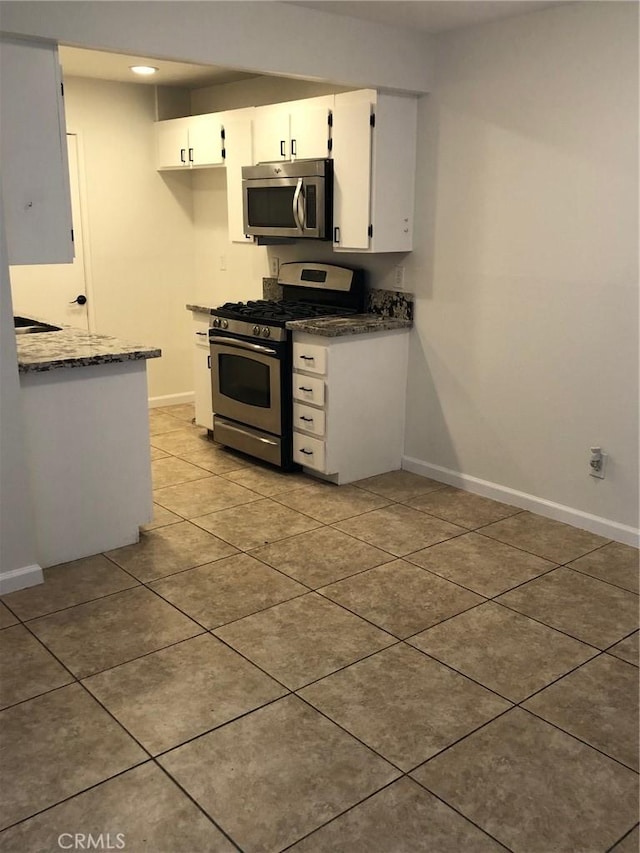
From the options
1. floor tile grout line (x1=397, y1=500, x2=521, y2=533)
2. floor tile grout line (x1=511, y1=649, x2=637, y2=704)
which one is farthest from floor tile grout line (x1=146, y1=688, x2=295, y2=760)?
floor tile grout line (x1=397, y1=500, x2=521, y2=533)

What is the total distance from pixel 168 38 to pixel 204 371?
2.34 meters

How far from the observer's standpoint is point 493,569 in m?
3.32

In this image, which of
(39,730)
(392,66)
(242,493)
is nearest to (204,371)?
(242,493)

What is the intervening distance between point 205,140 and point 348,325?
6.28 feet

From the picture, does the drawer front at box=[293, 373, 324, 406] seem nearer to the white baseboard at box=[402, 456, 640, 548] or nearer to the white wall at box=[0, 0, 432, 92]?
the white baseboard at box=[402, 456, 640, 548]

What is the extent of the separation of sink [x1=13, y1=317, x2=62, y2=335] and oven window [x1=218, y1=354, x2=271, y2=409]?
1.07 meters

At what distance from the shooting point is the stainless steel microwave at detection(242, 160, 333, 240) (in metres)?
4.24

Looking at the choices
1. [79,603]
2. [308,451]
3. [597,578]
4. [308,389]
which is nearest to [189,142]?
[308,389]

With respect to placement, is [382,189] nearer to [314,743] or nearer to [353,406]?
[353,406]

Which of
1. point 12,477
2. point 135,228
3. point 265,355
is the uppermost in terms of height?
point 135,228

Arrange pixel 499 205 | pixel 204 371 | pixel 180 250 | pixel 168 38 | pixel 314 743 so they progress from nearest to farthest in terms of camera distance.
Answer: pixel 314 743 → pixel 168 38 → pixel 499 205 → pixel 204 371 → pixel 180 250

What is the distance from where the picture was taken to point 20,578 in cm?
311

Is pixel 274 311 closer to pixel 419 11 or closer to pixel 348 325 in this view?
pixel 348 325

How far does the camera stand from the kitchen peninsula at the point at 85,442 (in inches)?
124
